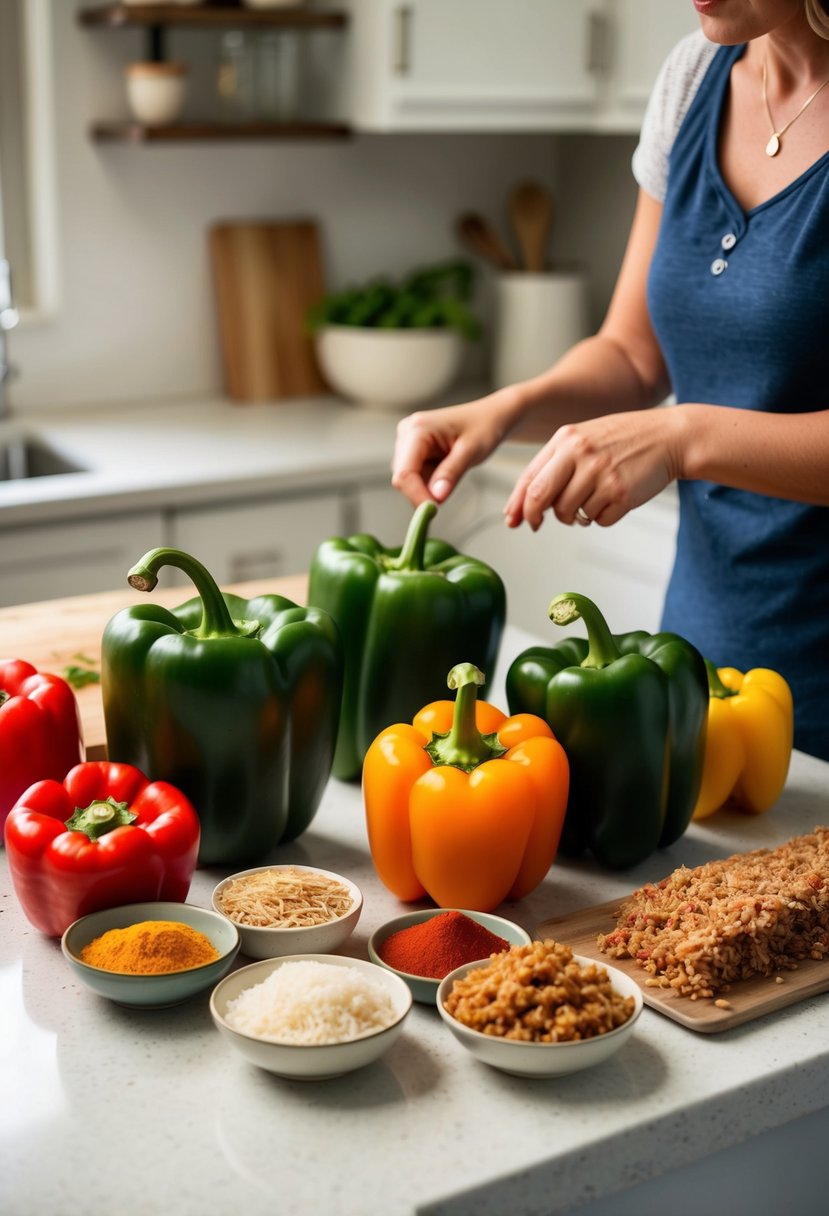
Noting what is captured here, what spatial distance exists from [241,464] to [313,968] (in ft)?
5.77

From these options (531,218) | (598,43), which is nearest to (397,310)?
(531,218)

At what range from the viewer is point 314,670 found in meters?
1.13

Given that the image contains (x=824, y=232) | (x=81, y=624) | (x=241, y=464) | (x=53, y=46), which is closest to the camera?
(x=824, y=232)

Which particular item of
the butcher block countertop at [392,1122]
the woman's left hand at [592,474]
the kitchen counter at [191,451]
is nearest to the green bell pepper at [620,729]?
the woman's left hand at [592,474]

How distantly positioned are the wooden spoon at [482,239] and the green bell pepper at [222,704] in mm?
2319

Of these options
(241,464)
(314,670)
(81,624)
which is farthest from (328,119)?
(314,670)

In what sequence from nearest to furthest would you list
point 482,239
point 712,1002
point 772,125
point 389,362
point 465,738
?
point 712,1002, point 465,738, point 772,125, point 389,362, point 482,239

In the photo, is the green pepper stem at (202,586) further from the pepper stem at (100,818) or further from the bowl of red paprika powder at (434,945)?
the bowl of red paprika powder at (434,945)

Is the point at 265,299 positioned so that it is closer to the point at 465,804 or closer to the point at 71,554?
the point at 71,554

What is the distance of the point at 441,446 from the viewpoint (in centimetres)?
140

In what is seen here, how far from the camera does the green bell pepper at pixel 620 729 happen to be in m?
1.12

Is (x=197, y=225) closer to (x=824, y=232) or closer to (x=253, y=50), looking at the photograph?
(x=253, y=50)

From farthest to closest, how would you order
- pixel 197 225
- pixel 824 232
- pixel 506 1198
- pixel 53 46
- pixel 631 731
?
pixel 197 225
pixel 53 46
pixel 824 232
pixel 631 731
pixel 506 1198

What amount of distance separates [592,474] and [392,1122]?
0.59 m
